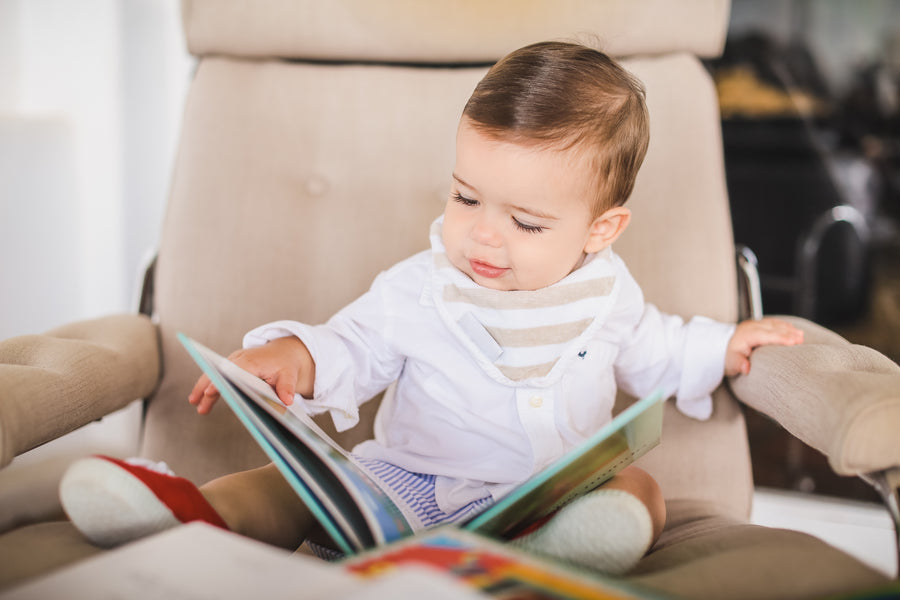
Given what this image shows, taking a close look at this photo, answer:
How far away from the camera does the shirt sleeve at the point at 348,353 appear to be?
32.6 inches

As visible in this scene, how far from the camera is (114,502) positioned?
2.02 ft

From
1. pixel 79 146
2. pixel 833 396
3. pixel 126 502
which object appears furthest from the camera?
pixel 79 146

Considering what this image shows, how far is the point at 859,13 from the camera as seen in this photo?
2.39 meters

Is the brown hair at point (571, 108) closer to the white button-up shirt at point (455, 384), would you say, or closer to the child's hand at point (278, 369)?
the white button-up shirt at point (455, 384)

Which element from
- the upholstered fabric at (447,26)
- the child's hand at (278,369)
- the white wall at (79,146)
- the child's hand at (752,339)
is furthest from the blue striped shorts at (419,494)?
the white wall at (79,146)

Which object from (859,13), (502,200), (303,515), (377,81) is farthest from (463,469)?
(859,13)

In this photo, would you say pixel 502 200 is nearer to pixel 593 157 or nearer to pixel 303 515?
pixel 593 157

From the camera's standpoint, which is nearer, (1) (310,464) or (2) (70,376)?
(1) (310,464)

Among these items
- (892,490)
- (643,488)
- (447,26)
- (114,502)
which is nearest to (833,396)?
(892,490)

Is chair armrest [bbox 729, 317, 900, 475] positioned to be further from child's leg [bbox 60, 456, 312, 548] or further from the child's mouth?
child's leg [bbox 60, 456, 312, 548]

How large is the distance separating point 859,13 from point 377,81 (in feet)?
6.29

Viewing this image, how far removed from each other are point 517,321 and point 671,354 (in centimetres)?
22

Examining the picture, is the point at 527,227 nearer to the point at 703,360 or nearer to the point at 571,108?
the point at 571,108

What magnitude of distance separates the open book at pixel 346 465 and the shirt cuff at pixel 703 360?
0.31 meters
